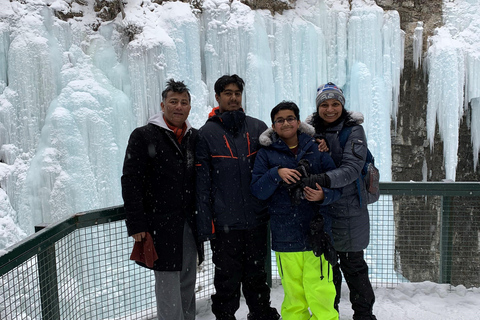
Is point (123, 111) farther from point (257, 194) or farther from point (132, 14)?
point (257, 194)

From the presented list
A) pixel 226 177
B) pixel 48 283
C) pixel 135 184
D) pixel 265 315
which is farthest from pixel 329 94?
pixel 48 283

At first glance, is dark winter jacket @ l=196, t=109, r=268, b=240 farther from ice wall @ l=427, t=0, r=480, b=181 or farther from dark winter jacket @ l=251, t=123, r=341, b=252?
ice wall @ l=427, t=0, r=480, b=181

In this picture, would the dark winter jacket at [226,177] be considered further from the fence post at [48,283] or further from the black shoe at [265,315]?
the fence post at [48,283]

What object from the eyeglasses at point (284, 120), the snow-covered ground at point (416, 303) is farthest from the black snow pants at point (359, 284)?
the eyeglasses at point (284, 120)

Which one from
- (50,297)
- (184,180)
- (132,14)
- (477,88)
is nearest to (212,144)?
(184,180)

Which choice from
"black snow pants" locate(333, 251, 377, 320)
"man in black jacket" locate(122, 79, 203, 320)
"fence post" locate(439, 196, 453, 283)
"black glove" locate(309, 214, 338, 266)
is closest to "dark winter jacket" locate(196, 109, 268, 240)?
"man in black jacket" locate(122, 79, 203, 320)

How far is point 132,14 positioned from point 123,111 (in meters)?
2.10

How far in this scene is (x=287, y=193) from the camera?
7.41ft

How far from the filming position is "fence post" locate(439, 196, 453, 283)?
3189 millimetres

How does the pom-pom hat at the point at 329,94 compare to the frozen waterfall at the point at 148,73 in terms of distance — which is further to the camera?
the frozen waterfall at the point at 148,73

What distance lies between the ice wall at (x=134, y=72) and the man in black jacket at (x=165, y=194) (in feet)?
16.4

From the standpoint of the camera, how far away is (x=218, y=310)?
2.39 m

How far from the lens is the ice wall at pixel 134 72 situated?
6.58 meters

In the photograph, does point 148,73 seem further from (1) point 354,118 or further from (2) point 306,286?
(2) point 306,286
